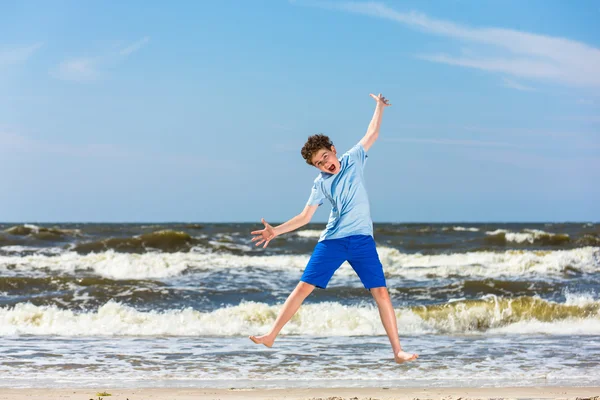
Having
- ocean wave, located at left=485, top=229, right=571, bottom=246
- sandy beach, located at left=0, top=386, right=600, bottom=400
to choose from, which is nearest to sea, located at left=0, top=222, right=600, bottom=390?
sandy beach, located at left=0, top=386, right=600, bottom=400

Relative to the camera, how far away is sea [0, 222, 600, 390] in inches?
287

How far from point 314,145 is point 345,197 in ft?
1.42

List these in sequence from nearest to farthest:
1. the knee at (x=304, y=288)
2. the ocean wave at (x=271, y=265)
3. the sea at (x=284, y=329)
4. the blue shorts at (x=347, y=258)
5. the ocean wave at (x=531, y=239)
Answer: the blue shorts at (x=347, y=258), the knee at (x=304, y=288), the sea at (x=284, y=329), the ocean wave at (x=271, y=265), the ocean wave at (x=531, y=239)

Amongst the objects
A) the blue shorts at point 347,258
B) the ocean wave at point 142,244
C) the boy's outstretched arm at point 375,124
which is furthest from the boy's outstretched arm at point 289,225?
the ocean wave at point 142,244

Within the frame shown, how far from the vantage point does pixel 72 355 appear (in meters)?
8.63

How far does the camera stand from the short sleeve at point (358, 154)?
16.4 ft

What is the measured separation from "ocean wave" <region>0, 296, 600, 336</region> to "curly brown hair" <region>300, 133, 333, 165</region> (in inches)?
245

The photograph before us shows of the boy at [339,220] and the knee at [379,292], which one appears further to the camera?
the knee at [379,292]

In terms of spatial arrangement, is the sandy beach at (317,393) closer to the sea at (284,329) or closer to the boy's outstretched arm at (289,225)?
the sea at (284,329)

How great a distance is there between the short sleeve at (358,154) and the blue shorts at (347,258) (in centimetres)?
55

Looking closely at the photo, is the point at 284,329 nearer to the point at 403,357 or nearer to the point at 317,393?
the point at 317,393

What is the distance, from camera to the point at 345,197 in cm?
489

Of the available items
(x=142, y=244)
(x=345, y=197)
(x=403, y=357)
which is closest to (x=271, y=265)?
(x=142, y=244)

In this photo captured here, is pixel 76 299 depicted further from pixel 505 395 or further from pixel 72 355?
pixel 505 395
